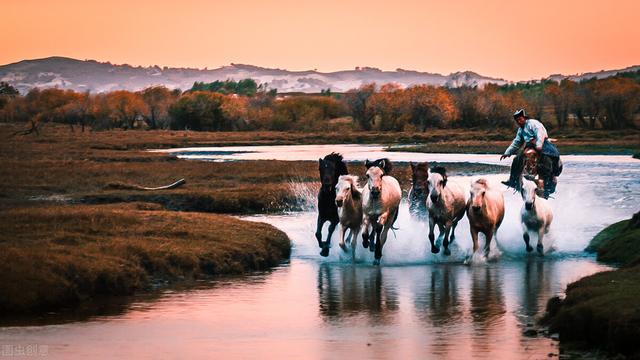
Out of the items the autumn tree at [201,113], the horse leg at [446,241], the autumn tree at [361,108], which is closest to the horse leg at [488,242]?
the horse leg at [446,241]

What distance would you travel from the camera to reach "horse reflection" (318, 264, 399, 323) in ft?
68.2

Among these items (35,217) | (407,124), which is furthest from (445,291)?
(407,124)

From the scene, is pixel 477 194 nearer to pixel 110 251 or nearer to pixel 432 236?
pixel 432 236

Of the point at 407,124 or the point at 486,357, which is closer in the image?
the point at 486,357

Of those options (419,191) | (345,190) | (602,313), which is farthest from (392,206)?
(602,313)

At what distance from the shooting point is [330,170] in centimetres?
2662

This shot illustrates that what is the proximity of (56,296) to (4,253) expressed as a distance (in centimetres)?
211

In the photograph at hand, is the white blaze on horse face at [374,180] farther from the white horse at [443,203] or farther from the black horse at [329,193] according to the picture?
the black horse at [329,193]

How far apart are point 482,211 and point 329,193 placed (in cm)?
344

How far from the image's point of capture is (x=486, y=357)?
16.7 metres

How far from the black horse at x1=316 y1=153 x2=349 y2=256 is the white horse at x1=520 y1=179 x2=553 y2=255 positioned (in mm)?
4097

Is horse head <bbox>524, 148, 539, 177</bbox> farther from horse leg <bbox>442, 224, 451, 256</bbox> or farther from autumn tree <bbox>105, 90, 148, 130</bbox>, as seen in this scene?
autumn tree <bbox>105, 90, 148, 130</bbox>

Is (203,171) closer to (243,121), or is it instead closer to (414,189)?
(414,189)

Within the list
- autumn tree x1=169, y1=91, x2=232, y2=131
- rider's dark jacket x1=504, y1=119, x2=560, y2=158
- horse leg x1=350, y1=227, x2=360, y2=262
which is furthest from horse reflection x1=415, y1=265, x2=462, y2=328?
autumn tree x1=169, y1=91, x2=232, y2=131
